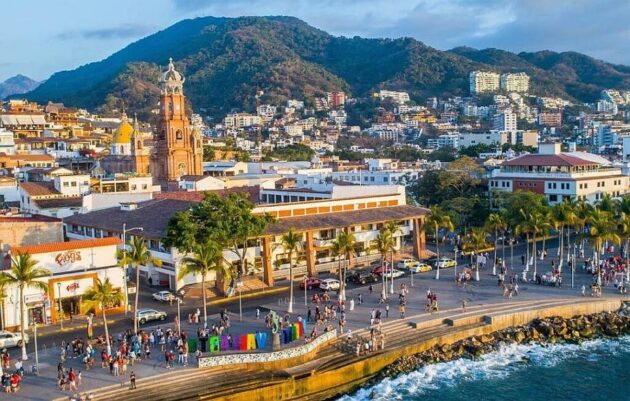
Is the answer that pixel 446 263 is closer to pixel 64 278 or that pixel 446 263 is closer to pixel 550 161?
pixel 64 278

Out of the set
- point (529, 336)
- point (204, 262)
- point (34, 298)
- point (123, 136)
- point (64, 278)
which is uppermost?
point (123, 136)

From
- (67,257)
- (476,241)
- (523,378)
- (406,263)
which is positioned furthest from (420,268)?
(67,257)

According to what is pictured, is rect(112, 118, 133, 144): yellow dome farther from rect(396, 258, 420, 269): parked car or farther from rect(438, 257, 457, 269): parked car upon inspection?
rect(438, 257, 457, 269): parked car

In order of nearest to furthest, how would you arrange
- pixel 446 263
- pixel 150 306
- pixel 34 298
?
1. pixel 34 298
2. pixel 150 306
3. pixel 446 263

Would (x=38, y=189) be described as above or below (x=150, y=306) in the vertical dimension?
above

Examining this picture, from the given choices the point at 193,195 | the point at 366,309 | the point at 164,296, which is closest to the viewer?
the point at 366,309

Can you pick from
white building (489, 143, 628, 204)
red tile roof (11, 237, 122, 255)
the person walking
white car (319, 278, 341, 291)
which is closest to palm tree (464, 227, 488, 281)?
white car (319, 278, 341, 291)

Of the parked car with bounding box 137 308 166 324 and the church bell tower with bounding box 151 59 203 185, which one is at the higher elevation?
the church bell tower with bounding box 151 59 203 185
